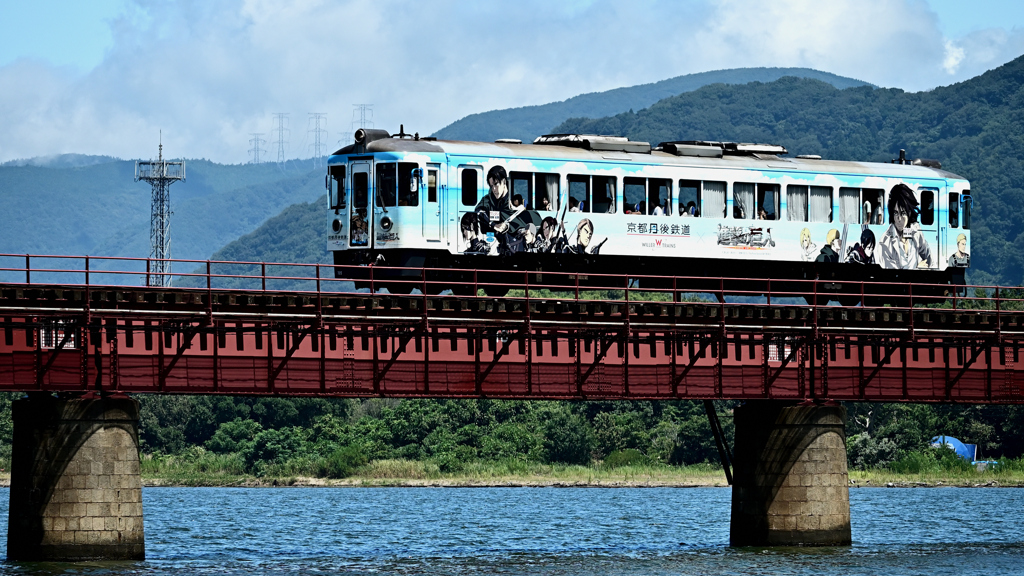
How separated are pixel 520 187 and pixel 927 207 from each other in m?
16.6

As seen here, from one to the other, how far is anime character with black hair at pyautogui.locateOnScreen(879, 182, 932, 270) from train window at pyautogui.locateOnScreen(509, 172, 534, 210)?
14105 millimetres

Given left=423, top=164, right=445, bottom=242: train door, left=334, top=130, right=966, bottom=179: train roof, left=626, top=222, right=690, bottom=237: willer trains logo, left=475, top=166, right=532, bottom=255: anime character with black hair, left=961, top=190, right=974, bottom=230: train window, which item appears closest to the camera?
left=423, top=164, right=445, bottom=242: train door

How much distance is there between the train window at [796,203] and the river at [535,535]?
11200 millimetres

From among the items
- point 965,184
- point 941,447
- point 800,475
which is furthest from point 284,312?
Result: point 941,447

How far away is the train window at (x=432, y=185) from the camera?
156ft

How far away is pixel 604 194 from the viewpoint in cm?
5069

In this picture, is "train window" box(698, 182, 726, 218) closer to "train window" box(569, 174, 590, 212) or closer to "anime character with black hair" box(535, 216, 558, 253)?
"train window" box(569, 174, 590, 212)

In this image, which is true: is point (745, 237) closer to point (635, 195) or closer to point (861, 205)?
point (635, 195)

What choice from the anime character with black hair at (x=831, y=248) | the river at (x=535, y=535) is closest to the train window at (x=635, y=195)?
→ the anime character with black hair at (x=831, y=248)

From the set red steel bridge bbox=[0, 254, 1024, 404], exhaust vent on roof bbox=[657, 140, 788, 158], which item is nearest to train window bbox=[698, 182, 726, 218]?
exhaust vent on roof bbox=[657, 140, 788, 158]

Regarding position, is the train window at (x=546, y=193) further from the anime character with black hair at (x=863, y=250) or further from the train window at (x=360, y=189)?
the anime character with black hair at (x=863, y=250)

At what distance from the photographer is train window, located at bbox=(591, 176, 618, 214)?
5053 cm

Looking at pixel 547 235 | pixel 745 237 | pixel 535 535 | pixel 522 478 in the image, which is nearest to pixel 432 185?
pixel 547 235

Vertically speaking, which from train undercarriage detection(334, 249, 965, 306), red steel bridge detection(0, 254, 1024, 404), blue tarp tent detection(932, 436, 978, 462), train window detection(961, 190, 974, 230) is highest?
train window detection(961, 190, 974, 230)
